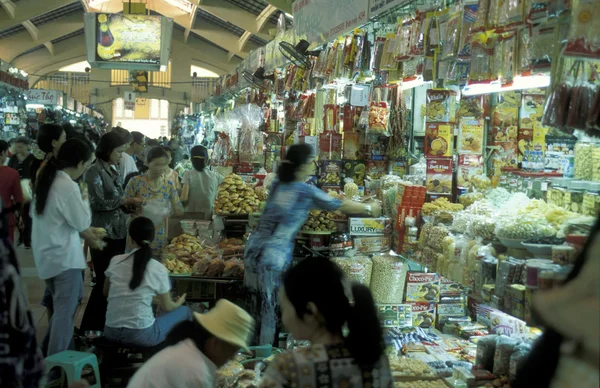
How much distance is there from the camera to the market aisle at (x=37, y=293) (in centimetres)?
643

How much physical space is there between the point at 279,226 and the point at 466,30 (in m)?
1.82

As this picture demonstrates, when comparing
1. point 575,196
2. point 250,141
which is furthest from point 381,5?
point 250,141

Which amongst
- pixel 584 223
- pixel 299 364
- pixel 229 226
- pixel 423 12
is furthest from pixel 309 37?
pixel 299 364

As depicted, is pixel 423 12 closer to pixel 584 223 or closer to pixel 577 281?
pixel 584 223

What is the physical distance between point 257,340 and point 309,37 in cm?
368

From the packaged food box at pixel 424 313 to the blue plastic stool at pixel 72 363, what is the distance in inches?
90.9

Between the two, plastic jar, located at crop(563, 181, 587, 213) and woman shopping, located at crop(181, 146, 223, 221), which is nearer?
plastic jar, located at crop(563, 181, 587, 213)

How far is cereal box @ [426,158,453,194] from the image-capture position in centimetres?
493

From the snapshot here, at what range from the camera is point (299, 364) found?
Result: 2062mm

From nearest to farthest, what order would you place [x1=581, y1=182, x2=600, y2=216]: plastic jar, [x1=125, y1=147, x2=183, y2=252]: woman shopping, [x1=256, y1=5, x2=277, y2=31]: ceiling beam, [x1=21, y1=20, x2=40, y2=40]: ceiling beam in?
[x1=581, y1=182, x2=600, y2=216]: plastic jar
[x1=125, y1=147, x2=183, y2=252]: woman shopping
[x1=256, y1=5, x2=277, y2=31]: ceiling beam
[x1=21, y1=20, x2=40, y2=40]: ceiling beam

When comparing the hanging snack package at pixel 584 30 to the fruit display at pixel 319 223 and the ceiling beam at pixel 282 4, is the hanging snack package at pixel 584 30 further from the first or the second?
the ceiling beam at pixel 282 4

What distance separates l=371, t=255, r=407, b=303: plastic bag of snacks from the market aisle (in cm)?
284

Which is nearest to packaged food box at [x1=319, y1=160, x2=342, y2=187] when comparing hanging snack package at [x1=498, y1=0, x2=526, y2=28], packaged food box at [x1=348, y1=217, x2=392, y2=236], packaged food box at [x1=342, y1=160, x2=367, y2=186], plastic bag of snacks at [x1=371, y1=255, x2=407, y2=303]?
packaged food box at [x1=342, y1=160, x2=367, y2=186]

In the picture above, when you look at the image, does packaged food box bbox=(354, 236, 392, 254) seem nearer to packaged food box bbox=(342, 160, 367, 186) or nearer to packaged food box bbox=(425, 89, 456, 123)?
packaged food box bbox=(425, 89, 456, 123)
